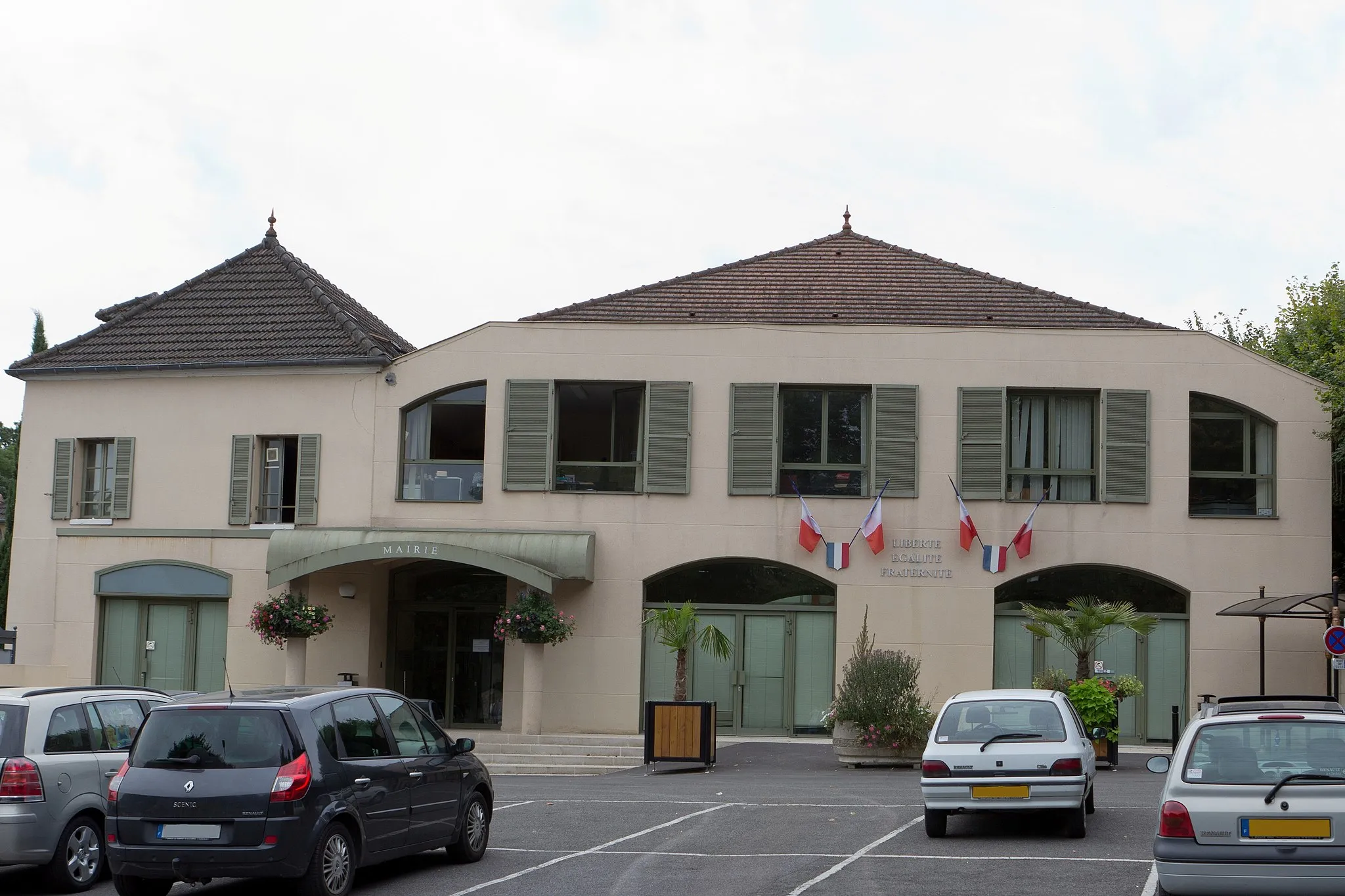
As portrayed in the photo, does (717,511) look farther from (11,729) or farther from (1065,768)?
(11,729)

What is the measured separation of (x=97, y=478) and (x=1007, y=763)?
20.7 metres

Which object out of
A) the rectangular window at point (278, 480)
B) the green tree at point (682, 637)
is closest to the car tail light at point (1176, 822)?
the green tree at point (682, 637)

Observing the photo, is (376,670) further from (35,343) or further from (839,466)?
(35,343)

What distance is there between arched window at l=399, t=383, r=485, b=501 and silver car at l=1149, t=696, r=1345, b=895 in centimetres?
1909

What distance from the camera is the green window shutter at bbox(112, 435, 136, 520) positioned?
92.0 ft

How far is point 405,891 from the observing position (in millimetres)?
11164

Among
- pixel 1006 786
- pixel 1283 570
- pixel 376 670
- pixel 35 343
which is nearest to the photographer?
pixel 1006 786

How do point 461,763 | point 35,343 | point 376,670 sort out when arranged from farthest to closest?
point 35,343 < point 376,670 < point 461,763

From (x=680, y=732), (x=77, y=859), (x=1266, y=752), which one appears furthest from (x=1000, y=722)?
(x=680, y=732)

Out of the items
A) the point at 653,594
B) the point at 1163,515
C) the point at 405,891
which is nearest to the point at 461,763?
the point at 405,891

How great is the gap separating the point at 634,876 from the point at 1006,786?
139 inches

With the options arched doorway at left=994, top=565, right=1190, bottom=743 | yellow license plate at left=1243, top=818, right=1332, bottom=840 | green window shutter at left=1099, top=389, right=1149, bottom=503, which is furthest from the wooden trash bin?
yellow license plate at left=1243, top=818, right=1332, bottom=840

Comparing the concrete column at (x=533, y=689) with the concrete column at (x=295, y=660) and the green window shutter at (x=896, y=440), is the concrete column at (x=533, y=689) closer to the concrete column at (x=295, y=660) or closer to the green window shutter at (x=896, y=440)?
the concrete column at (x=295, y=660)

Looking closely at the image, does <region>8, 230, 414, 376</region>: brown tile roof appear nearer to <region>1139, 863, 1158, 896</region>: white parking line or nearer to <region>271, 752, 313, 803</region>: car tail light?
<region>271, 752, 313, 803</region>: car tail light
